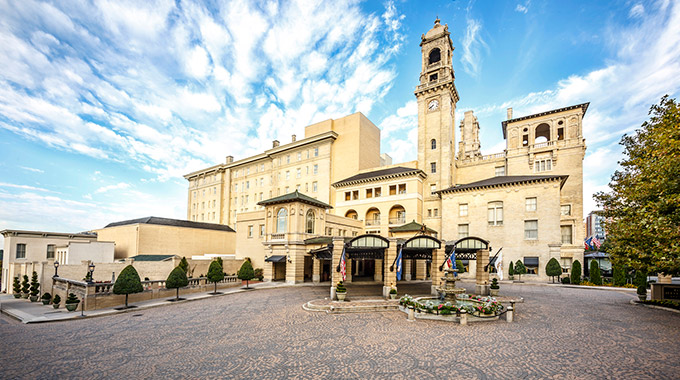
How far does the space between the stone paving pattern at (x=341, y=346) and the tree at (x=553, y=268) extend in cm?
1712

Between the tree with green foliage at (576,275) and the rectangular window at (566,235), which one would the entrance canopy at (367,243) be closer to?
the tree with green foliage at (576,275)

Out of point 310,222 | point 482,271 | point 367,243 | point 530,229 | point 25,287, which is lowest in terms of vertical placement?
point 25,287

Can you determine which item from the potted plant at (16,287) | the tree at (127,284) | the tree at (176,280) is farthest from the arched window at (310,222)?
the potted plant at (16,287)

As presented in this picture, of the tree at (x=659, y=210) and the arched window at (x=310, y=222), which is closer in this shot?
the tree at (x=659, y=210)

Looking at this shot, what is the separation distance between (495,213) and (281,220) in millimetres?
27766

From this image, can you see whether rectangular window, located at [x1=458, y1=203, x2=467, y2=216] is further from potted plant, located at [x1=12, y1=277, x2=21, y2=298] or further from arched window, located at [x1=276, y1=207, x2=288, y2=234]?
potted plant, located at [x1=12, y1=277, x2=21, y2=298]

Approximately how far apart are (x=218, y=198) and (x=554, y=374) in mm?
70502

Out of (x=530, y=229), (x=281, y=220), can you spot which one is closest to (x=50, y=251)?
(x=281, y=220)

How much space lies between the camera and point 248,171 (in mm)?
66875

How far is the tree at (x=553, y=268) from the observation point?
34844 mm

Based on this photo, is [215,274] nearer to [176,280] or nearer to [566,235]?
[176,280]

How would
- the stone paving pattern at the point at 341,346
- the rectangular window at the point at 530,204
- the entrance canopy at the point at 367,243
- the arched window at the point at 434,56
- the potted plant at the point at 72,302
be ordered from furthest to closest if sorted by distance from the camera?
the arched window at the point at 434,56
the rectangular window at the point at 530,204
the entrance canopy at the point at 367,243
the potted plant at the point at 72,302
the stone paving pattern at the point at 341,346

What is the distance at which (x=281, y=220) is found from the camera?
118 feet

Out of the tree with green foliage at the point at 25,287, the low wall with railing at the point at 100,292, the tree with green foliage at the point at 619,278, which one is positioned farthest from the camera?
the tree with green foliage at the point at 619,278
